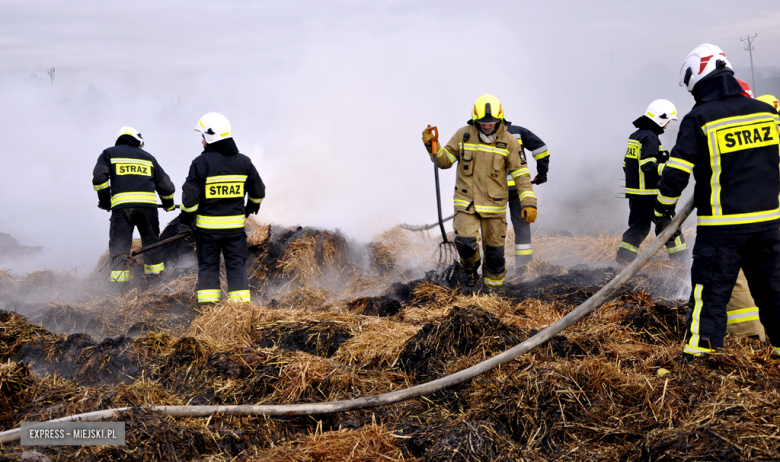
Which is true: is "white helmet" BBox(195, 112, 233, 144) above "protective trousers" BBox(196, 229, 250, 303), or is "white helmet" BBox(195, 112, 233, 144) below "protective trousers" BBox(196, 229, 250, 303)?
above

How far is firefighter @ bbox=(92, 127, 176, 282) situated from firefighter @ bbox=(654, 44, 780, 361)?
21.0ft

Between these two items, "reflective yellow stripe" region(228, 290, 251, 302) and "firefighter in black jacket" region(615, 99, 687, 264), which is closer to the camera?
"reflective yellow stripe" region(228, 290, 251, 302)

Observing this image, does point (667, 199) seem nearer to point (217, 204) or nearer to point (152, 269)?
point (217, 204)

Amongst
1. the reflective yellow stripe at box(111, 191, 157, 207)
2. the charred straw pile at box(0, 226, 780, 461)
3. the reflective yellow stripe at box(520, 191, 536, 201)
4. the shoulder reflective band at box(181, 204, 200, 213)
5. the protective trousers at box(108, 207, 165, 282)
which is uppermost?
the reflective yellow stripe at box(111, 191, 157, 207)

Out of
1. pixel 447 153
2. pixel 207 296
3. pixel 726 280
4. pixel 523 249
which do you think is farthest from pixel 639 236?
pixel 207 296

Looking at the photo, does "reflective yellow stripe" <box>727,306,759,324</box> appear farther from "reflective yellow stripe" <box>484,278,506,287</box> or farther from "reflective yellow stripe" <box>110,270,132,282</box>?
"reflective yellow stripe" <box>110,270,132,282</box>

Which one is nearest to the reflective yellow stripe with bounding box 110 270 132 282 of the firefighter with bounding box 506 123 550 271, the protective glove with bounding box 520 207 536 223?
the protective glove with bounding box 520 207 536 223

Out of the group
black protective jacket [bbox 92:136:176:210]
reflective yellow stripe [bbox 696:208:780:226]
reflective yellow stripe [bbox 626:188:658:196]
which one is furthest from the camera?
black protective jacket [bbox 92:136:176:210]

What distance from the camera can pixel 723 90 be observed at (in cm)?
364

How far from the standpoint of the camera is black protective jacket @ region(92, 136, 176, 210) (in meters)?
7.46

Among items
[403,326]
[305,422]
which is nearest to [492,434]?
[305,422]

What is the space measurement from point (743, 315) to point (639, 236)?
12.0 ft

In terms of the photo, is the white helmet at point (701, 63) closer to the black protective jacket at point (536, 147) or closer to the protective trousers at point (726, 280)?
the protective trousers at point (726, 280)

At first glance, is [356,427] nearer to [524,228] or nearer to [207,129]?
[207,129]
